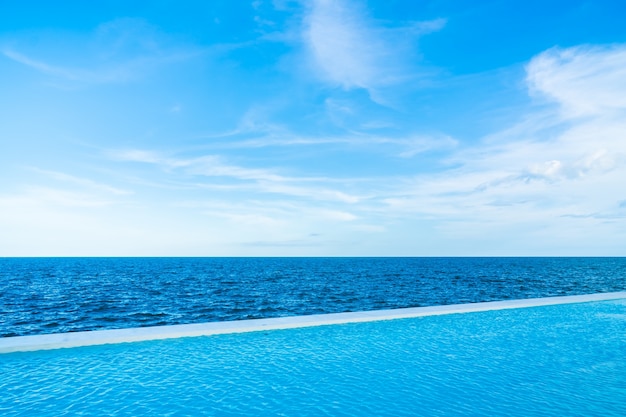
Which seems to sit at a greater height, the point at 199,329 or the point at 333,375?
the point at 199,329

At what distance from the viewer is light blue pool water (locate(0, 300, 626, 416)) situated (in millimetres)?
6375

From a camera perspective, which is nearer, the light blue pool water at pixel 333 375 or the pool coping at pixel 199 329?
the light blue pool water at pixel 333 375

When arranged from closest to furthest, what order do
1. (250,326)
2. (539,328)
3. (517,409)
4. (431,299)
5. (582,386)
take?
(517,409), (582,386), (250,326), (539,328), (431,299)

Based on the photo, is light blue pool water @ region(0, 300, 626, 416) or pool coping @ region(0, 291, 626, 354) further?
pool coping @ region(0, 291, 626, 354)

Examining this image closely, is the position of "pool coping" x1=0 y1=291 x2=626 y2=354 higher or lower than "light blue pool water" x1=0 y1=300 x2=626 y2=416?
higher

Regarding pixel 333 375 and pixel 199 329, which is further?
pixel 199 329

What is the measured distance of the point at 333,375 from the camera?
7.90 m

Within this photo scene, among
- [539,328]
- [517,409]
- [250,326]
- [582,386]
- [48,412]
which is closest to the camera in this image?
[48,412]

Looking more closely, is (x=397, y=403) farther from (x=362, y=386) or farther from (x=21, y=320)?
(x=21, y=320)

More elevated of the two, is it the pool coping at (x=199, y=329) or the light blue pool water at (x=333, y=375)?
the pool coping at (x=199, y=329)

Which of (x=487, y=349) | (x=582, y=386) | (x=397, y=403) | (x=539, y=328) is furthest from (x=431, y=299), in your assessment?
(x=397, y=403)

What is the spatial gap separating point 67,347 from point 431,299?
77.1 ft

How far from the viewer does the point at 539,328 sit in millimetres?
12156

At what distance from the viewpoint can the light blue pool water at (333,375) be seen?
638 centimetres
